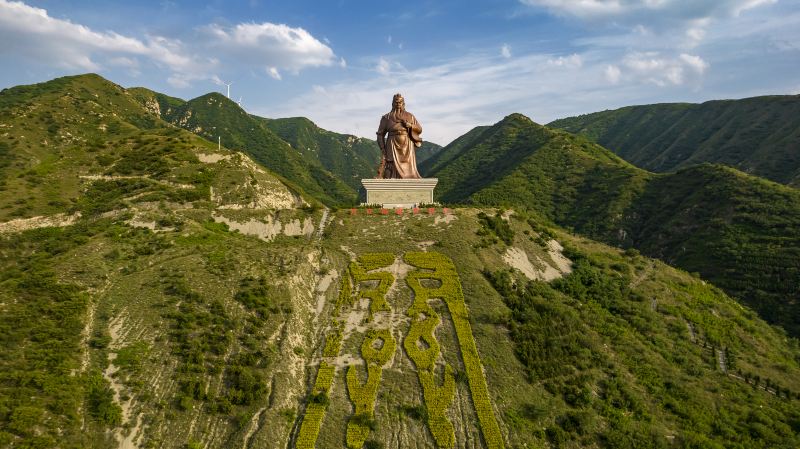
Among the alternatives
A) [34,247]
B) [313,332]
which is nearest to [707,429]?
[313,332]

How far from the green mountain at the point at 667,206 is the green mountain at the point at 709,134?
15882mm

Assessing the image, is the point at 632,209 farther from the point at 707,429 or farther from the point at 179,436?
the point at 179,436

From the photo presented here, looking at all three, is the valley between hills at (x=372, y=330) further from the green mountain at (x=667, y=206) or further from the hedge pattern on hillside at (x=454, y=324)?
the green mountain at (x=667, y=206)

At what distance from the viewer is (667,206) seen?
5312 cm

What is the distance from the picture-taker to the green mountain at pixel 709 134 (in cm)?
6906

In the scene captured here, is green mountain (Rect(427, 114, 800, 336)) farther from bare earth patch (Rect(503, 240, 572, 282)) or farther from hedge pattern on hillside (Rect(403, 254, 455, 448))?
hedge pattern on hillside (Rect(403, 254, 455, 448))

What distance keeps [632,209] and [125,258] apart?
2177 inches

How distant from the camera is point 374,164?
525 ft

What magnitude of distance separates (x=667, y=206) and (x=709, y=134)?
6087 cm

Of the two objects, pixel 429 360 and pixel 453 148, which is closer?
pixel 429 360

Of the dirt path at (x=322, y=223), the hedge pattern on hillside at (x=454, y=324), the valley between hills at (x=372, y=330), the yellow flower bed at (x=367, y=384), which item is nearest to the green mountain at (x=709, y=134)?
the valley between hills at (x=372, y=330)

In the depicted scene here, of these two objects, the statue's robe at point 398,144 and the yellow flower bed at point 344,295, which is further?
the statue's robe at point 398,144

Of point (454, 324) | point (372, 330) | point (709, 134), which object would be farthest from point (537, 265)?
point (709, 134)

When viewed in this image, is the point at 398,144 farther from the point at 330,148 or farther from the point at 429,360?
the point at 330,148
